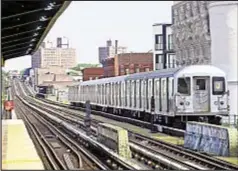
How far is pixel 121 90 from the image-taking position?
17.8 m

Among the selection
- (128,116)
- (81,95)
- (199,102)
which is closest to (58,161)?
(199,102)

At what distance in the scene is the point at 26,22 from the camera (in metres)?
8.92

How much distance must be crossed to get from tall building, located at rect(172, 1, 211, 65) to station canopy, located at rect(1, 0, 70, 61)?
1.25m

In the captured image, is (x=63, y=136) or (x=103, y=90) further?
(x=103, y=90)

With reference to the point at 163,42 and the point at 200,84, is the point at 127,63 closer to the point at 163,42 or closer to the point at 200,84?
the point at 163,42

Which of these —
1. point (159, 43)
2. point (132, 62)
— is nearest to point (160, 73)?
point (132, 62)

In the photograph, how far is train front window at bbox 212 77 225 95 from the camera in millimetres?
13000

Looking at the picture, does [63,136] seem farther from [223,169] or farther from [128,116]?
[223,169]

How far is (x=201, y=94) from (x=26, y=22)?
530 cm

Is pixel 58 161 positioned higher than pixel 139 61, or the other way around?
pixel 139 61

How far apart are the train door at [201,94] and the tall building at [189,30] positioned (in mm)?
3976

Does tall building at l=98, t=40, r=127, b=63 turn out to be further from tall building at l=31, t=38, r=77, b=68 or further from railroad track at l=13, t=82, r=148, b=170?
railroad track at l=13, t=82, r=148, b=170

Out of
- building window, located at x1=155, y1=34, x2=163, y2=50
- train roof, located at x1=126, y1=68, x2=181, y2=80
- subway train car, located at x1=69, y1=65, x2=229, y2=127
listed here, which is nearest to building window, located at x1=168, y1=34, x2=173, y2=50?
building window, located at x1=155, y1=34, x2=163, y2=50

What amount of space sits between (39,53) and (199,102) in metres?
5.61
